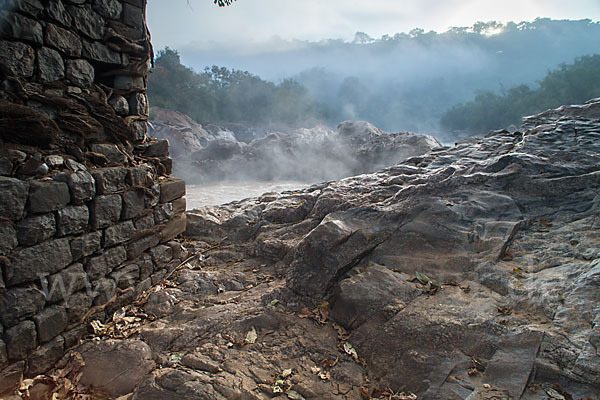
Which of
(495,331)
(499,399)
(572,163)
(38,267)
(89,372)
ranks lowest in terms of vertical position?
(89,372)

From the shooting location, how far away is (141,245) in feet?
10.3

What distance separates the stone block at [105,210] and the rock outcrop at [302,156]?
988 centimetres

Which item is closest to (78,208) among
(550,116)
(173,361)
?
(173,361)

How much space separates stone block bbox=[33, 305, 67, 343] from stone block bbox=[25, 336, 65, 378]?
46 millimetres

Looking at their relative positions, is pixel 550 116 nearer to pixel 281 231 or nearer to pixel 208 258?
pixel 281 231

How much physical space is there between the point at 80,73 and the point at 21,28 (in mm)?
468

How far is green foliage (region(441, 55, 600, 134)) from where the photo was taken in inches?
810

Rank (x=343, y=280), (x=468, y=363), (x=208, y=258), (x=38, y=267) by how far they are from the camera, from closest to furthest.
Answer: (x=468, y=363) < (x=38, y=267) < (x=343, y=280) < (x=208, y=258)

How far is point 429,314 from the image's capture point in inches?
94.0

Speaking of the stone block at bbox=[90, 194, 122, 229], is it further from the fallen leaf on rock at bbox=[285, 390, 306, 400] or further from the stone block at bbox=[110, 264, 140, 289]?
the fallen leaf on rock at bbox=[285, 390, 306, 400]

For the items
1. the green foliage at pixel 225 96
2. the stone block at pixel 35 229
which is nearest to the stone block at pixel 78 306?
the stone block at pixel 35 229

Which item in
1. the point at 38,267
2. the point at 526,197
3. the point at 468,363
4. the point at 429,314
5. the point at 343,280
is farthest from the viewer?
the point at 526,197

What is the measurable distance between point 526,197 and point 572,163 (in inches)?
33.8

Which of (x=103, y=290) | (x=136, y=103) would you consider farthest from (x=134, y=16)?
(x=103, y=290)
